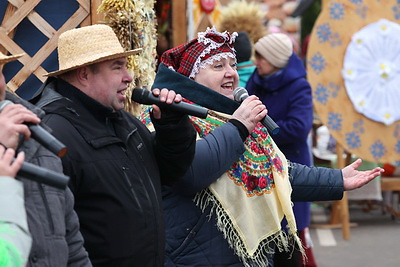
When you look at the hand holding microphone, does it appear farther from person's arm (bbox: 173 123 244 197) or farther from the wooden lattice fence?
the wooden lattice fence

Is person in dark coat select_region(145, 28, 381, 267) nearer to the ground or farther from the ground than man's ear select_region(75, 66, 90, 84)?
nearer to the ground

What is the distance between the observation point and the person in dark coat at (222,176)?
311 centimetres

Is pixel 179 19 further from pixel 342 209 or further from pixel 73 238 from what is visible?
pixel 73 238

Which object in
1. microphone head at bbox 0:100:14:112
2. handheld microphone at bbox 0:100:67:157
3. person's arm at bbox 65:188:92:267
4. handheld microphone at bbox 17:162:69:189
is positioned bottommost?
person's arm at bbox 65:188:92:267

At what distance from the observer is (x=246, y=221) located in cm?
319

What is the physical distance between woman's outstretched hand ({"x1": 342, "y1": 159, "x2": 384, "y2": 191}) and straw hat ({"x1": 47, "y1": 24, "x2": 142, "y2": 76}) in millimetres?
1313

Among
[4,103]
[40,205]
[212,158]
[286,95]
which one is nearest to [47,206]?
[40,205]

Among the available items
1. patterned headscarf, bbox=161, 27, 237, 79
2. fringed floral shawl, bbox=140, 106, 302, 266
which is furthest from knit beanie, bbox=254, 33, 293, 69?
fringed floral shawl, bbox=140, 106, 302, 266

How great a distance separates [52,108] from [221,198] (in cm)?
90

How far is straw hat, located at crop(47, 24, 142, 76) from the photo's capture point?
A: 2.61 meters

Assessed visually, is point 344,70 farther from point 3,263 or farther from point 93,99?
point 3,263

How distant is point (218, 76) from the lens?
3410mm

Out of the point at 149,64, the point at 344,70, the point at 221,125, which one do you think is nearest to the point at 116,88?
the point at 221,125

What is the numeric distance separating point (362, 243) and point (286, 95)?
3.02 metres
